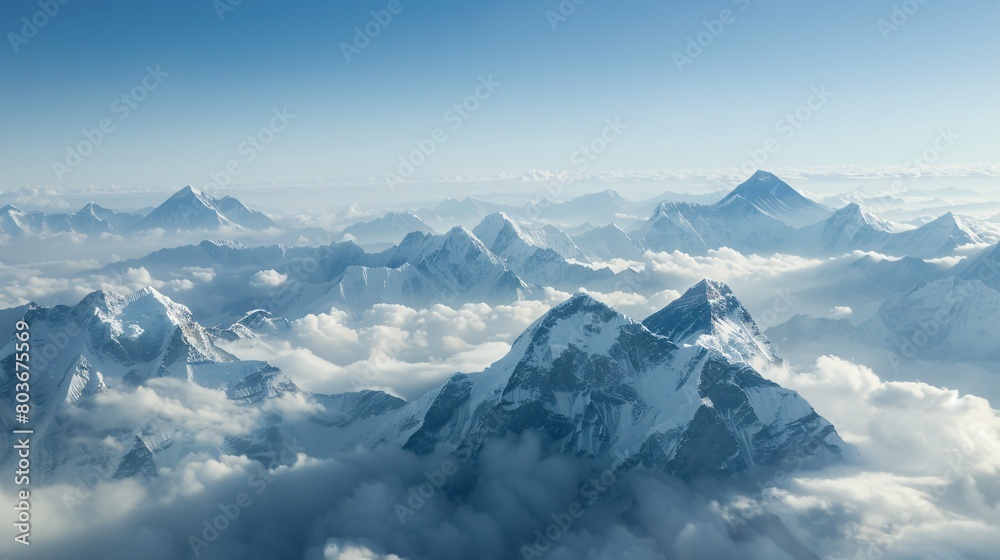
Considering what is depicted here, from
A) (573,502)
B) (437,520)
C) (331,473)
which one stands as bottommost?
(331,473)

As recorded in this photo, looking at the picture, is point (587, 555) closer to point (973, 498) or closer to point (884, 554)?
point (884, 554)

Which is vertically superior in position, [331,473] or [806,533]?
[806,533]

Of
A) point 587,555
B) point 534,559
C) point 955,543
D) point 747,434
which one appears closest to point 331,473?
point 534,559

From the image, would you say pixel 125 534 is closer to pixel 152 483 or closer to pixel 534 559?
pixel 152 483

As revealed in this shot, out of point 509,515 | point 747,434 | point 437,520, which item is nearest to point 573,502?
point 509,515

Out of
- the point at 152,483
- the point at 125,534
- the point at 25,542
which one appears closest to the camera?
the point at 25,542

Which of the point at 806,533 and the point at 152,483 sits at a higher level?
the point at 806,533

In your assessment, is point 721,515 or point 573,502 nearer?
point 721,515

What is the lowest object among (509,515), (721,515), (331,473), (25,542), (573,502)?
(25,542)

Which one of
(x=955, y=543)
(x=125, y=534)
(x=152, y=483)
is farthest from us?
(x=152, y=483)

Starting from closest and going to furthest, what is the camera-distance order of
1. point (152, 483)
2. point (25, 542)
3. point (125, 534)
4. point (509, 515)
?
point (25, 542) < point (125, 534) < point (509, 515) < point (152, 483)
